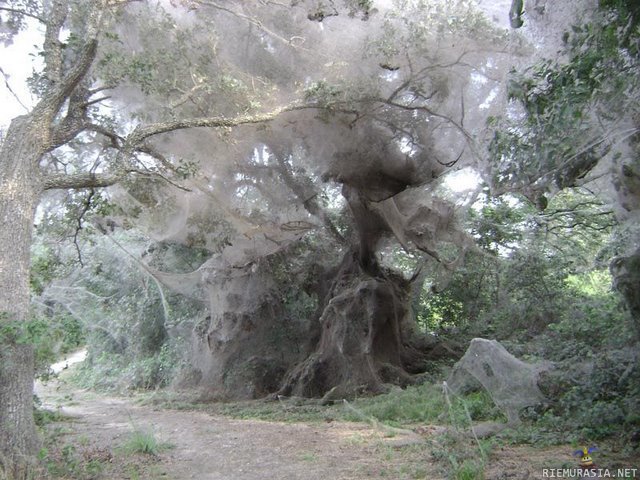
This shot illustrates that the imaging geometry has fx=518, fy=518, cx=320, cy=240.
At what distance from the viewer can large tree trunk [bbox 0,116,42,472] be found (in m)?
4.04

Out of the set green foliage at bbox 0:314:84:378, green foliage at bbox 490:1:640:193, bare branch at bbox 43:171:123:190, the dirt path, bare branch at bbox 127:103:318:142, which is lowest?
the dirt path

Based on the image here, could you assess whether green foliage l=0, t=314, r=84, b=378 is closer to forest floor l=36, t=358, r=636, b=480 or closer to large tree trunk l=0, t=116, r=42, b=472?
large tree trunk l=0, t=116, r=42, b=472

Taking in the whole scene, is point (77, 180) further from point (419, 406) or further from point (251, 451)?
point (419, 406)

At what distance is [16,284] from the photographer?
14.2 ft

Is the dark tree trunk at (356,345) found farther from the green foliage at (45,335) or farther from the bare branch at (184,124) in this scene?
the green foliage at (45,335)

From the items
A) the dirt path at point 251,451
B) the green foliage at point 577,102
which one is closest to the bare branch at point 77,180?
the dirt path at point 251,451

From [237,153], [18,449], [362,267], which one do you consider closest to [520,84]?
[18,449]

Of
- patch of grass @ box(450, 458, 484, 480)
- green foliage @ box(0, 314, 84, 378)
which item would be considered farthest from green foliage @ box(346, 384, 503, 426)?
green foliage @ box(0, 314, 84, 378)

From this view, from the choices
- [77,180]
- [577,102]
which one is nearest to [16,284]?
[77,180]

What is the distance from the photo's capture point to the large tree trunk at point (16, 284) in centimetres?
404

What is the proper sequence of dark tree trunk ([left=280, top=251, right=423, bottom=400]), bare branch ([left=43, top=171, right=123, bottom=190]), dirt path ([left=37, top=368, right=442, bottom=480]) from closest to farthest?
dirt path ([left=37, top=368, right=442, bottom=480]) < bare branch ([left=43, top=171, right=123, bottom=190]) < dark tree trunk ([left=280, top=251, right=423, bottom=400])

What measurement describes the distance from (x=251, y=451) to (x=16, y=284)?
305 cm

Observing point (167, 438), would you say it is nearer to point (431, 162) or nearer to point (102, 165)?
point (102, 165)

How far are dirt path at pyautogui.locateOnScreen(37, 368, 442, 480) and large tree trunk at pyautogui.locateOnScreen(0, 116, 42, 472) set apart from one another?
76cm
